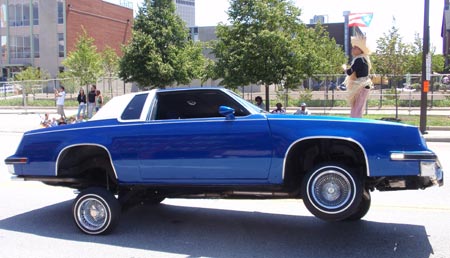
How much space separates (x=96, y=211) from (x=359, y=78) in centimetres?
403

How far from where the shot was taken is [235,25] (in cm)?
2100

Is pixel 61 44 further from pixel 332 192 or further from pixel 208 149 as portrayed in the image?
pixel 332 192

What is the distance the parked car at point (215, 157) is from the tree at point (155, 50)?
2270 centimetres

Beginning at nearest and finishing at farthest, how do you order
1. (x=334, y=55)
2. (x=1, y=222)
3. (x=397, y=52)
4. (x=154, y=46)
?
(x=1, y=222) → (x=397, y=52) → (x=154, y=46) → (x=334, y=55)

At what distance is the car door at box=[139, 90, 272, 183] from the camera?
521 cm

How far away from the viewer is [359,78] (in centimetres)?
690

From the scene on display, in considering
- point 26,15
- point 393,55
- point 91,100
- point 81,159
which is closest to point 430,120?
point 393,55

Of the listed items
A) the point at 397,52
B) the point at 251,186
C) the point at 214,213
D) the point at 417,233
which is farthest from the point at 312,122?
the point at 397,52

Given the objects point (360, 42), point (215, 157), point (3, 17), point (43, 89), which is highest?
point (3, 17)

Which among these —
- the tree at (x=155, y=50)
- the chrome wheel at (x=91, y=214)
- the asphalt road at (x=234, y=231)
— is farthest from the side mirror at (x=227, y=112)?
the tree at (x=155, y=50)

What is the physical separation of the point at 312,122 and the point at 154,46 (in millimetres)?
24769

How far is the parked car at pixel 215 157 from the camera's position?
4.95 meters

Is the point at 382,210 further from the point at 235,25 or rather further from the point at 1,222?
the point at 235,25

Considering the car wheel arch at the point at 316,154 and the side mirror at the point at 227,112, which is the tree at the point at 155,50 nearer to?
the side mirror at the point at 227,112
